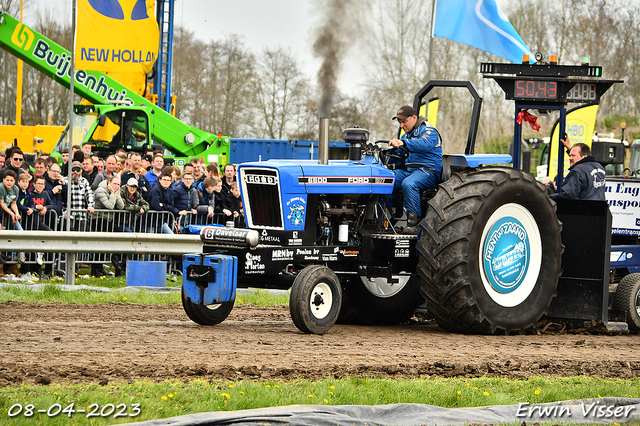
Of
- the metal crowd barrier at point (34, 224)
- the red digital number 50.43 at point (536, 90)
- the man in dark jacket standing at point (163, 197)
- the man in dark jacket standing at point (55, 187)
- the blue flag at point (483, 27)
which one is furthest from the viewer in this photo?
the man in dark jacket standing at point (163, 197)

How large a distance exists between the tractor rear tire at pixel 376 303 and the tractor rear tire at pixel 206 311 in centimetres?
177

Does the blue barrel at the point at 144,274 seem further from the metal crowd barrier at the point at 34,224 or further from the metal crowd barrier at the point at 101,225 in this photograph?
the metal crowd barrier at the point at 34,224

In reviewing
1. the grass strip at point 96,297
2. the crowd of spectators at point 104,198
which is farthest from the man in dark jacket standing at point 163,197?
the grass strip at point 96,297

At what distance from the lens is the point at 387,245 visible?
8.39 m

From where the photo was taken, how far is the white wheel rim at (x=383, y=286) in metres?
9.50

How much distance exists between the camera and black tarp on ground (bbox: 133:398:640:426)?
4294 mm

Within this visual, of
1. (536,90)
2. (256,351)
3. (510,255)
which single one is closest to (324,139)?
(510,255)

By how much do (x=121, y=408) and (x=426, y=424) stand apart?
1707mm

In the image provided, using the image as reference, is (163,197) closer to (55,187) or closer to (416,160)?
(55,187)

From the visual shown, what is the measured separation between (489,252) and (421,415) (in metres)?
3.81

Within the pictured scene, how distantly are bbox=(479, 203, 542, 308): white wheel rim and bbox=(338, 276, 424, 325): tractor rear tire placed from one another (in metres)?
1.24

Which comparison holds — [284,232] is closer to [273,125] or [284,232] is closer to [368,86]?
[368,86]

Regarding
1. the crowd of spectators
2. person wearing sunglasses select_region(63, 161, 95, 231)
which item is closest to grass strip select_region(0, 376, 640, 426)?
the crowd of spectators

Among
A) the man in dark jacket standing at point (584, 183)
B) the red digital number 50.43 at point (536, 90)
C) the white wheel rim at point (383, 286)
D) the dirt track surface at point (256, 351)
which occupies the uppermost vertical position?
the red digital number 50.43 at point (536, 90)
